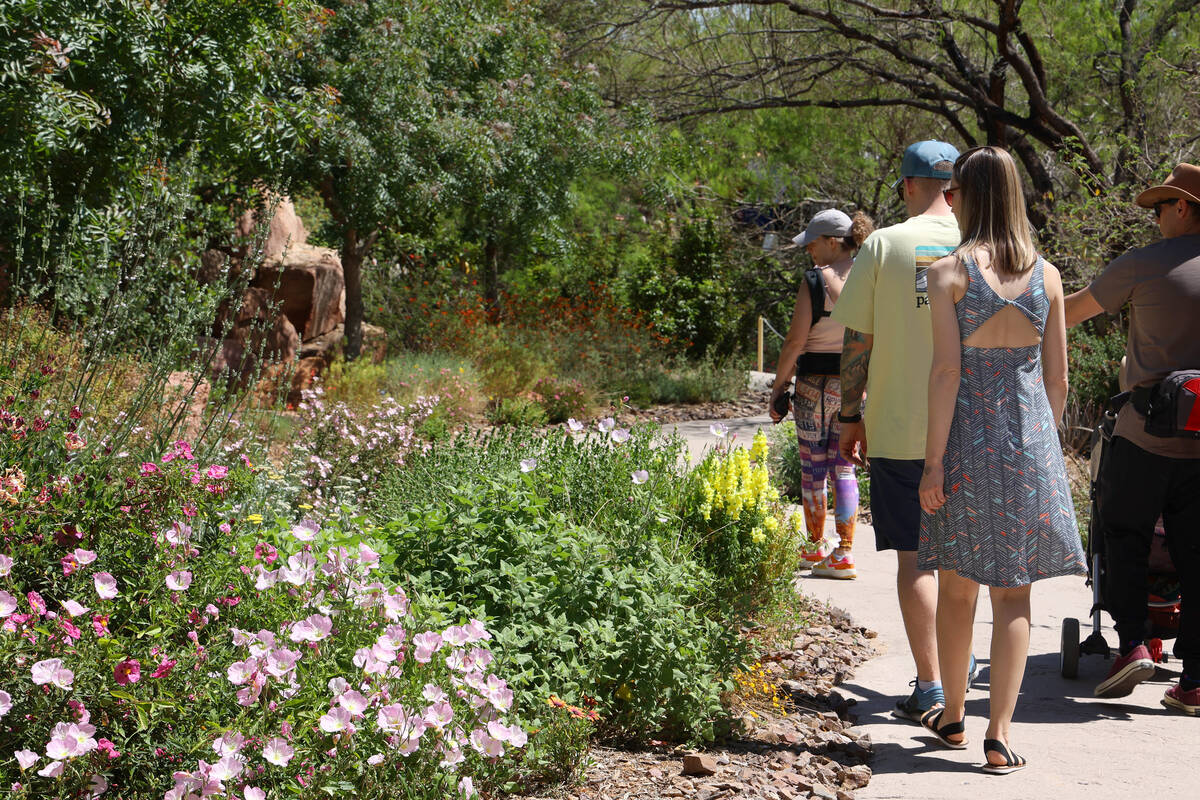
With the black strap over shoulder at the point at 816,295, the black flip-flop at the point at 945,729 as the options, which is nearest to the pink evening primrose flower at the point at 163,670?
the black flip-flop at the point at 945,729

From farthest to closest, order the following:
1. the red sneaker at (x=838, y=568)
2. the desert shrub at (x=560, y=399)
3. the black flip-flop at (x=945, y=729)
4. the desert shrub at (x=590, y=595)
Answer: the desert shrub at (x=560, y=399), the red sneaker at (x=838, y=568), the black flip-flop at (x=945, y=729), the desert shrub at (x=590, y=595)

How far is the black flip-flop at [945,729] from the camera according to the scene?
335 centimetres

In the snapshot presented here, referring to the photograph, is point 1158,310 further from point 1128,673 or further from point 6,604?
point 6,604

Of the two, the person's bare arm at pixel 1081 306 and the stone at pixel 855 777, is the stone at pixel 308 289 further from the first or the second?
the stone at pixel 855 777

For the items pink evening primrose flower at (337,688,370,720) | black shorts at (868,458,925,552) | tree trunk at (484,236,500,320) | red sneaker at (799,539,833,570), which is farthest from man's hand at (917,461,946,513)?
tree trunk at (484,236,500,320)

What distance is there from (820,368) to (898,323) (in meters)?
1.68

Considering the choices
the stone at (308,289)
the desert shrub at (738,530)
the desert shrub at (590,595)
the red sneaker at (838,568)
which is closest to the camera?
the desert shrub at (590,595)

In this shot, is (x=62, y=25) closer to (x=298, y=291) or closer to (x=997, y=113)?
(x=298, y=291)

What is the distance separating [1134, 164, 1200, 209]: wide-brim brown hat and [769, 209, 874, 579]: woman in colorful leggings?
1490 millimetres

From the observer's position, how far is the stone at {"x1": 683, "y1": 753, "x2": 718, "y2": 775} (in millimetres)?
3061

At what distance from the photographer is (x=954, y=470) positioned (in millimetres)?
3191

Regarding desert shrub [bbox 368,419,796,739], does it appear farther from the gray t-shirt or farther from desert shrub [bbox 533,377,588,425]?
desert shrub [bbox 533,377,588,425]

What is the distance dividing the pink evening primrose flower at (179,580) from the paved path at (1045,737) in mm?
1978

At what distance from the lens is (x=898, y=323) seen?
360 centimetres
